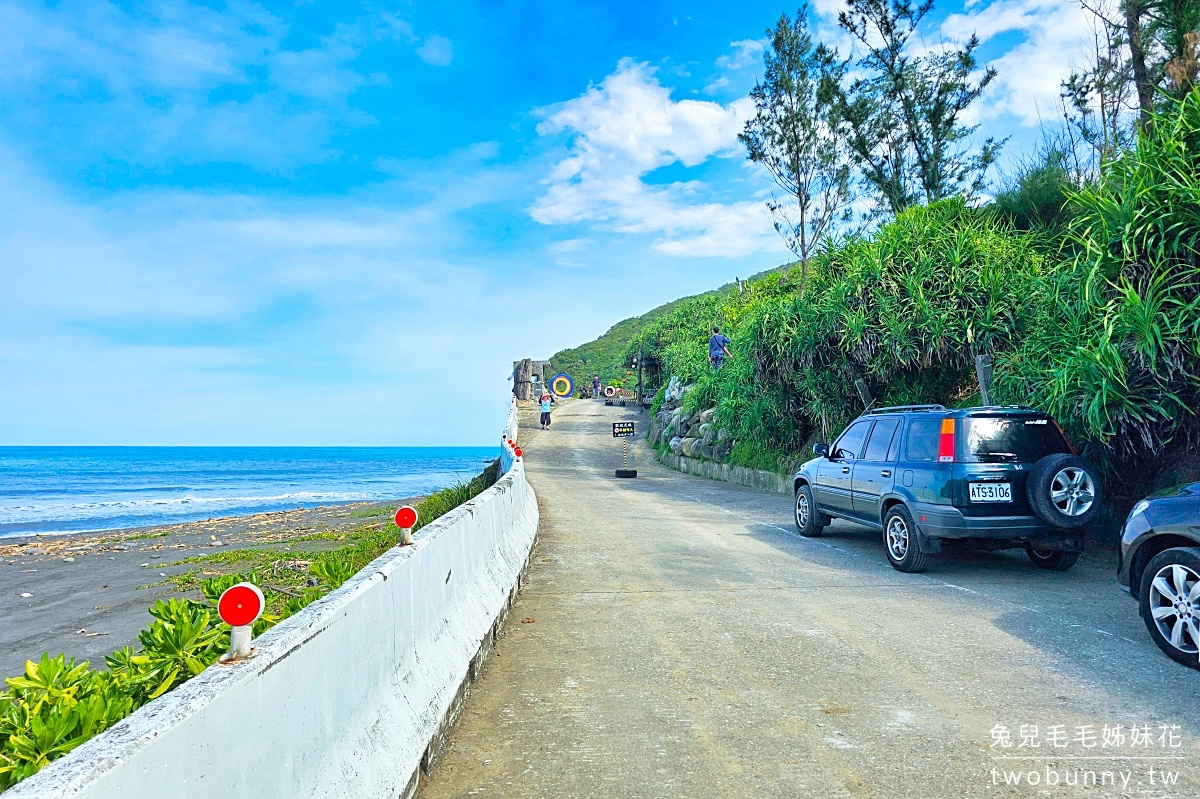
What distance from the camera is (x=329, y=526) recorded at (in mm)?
21812

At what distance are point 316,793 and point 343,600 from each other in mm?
749

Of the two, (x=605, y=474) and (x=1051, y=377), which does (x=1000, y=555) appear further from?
(x=605, y=474)

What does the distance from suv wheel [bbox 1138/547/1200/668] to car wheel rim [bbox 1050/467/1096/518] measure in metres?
2.36

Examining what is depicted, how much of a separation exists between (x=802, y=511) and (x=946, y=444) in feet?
12.4

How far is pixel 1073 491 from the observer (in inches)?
311

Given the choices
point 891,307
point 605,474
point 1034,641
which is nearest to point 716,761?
point 1034,641

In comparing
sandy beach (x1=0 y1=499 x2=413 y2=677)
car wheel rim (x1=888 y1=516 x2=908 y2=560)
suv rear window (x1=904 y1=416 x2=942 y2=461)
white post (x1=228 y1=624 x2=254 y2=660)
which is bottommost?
sandy beach (x1=0 y1=499 x2=413 y2=677)

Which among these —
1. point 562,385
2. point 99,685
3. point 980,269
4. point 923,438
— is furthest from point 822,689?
point 562,385

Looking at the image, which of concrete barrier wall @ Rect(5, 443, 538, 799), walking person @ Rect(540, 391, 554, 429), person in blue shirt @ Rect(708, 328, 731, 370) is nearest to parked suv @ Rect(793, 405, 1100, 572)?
concrete barrier wall @ Rect(5, 443, 538, 799)

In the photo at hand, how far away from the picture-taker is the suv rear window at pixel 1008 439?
8.26m

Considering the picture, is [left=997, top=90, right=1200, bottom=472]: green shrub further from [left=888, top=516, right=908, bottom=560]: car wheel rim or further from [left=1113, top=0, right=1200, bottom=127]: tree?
[left=1113, top=0, right=1200, bottom=127]: tree

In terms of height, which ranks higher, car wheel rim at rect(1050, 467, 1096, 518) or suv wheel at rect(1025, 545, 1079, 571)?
car wheel rim at rect(1050, 467, 1096, 518)

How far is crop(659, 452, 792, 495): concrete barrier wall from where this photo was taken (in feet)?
67.6

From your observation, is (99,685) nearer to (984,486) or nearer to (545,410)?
(984,486)
